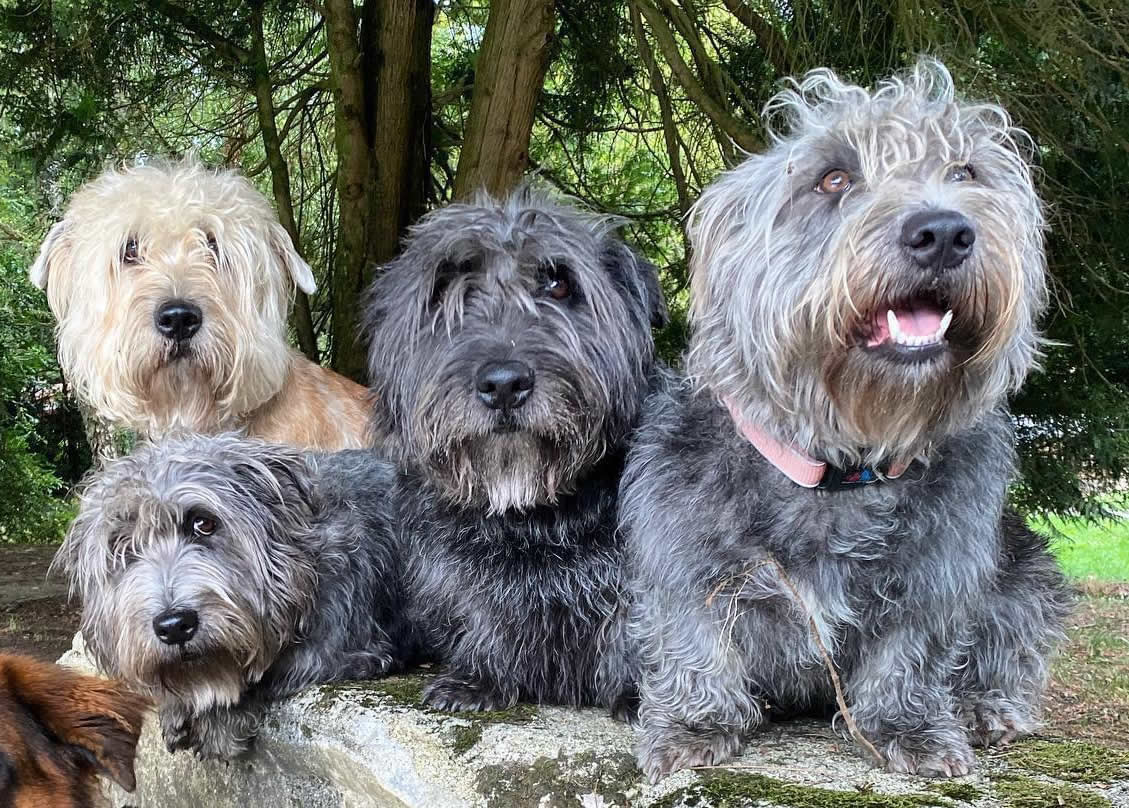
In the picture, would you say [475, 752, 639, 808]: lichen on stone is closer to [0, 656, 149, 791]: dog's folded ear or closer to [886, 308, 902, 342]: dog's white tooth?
[0, 656, 149, 791]: dog's folded ear

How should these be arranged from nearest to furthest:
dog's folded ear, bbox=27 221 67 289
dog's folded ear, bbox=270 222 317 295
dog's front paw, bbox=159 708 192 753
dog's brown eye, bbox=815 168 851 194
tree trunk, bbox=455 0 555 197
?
dog's brown eye, bbox=815 168 851 194 → dog's front paw, bbox=159 708 192 753 → dog's folded ear, bbox=27 221 67 289 → dog's folded ear, bbox=270 222 317 295 → tree trunk, bbox=455 0 555 197

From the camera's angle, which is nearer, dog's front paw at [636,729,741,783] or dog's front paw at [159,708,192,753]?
dog's front paw at [636,729,741,783]

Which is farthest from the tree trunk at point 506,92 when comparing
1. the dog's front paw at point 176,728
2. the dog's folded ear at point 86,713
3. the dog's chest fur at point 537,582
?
the dog's folded ear at point 86,713

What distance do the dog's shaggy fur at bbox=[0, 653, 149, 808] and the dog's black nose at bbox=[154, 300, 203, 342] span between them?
43.6 inches

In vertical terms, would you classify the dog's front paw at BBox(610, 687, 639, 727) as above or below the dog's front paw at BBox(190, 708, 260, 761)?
above

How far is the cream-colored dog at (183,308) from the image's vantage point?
3650 mm

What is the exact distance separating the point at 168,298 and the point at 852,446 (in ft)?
7.58

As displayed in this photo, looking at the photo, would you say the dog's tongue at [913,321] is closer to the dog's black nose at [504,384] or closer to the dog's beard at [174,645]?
the dog's black nose at [504,384]

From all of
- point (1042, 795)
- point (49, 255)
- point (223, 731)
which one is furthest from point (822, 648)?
point (49, 255)

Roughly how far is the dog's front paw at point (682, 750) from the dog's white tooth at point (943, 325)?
111 centimetres

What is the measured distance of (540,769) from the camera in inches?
108

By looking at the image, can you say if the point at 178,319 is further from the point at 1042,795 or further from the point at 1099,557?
the point at 1099,557

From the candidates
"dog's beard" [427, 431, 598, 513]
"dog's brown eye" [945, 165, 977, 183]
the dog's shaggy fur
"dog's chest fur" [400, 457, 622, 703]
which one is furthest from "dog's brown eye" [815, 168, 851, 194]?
the dog's shaggy fur

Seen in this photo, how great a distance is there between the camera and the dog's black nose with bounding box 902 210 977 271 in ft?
6.87
